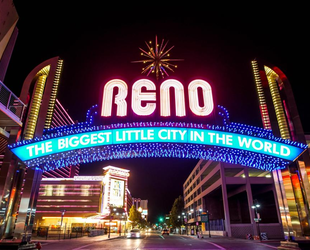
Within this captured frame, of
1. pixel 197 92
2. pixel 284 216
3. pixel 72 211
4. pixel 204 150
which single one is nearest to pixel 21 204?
pixel 204 150

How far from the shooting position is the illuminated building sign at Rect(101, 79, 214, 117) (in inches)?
500

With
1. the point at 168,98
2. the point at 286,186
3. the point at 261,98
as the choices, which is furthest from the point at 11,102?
the point at 286,186

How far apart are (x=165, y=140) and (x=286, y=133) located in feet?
22.4

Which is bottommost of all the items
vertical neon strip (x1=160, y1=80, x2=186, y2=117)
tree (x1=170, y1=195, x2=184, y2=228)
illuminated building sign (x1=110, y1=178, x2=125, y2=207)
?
tree (x1=170, y1=195, x2=184, y2=228)

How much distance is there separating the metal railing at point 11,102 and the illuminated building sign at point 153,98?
3.98m

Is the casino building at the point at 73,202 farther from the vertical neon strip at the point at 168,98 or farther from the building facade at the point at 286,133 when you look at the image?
the building facade at the point at 286,133

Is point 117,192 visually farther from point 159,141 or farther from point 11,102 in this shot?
point 159,141

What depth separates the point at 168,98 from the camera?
43.5ft

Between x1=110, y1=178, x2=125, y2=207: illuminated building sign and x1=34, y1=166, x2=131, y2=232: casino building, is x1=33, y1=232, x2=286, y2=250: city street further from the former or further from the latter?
x1=110, y1=178, x2=125, y2=207: illuminated building sign

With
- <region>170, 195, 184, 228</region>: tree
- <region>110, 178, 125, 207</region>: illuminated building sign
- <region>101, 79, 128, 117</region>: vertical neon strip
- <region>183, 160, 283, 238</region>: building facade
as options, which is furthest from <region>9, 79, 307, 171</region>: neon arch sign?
<region>110, 178, 125, 207</region>: illuminated building sign

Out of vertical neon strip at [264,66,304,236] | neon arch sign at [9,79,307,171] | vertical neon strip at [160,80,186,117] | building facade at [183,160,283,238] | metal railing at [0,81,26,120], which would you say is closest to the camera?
metal railing at [0,81,26,120]

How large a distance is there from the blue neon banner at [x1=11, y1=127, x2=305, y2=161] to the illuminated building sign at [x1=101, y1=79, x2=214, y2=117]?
1.54 m

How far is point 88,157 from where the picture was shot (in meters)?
12.5

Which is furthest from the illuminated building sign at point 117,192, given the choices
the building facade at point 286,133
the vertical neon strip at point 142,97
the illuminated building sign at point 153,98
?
the building facade at point 286,133
